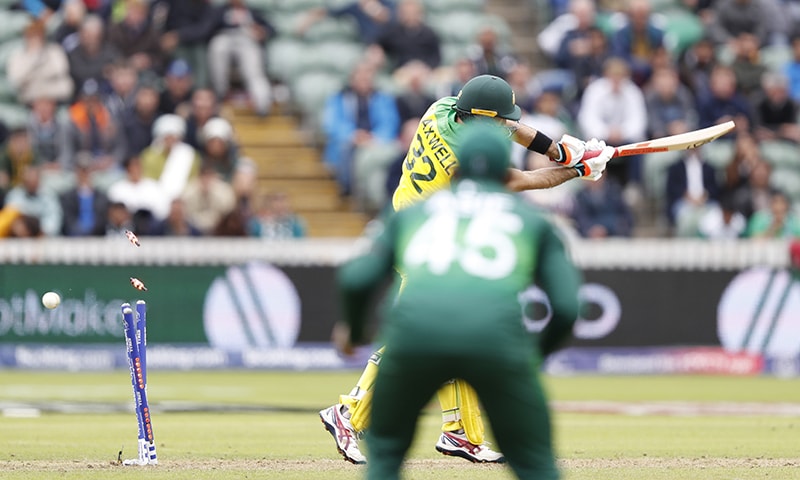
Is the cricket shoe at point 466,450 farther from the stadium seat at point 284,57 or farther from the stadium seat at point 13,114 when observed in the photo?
the stadium seat at point 284,57

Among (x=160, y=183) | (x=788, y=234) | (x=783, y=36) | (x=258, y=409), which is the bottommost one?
(x=258, y=409)

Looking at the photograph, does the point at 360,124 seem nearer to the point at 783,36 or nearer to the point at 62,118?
the point at 62,118

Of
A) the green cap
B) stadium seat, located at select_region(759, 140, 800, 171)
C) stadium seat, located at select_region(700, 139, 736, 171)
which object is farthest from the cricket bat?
stadium seat, located at select_region(759, 140, 800, 171)

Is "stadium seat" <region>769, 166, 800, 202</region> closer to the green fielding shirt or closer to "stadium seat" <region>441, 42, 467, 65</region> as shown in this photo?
"stadium seat" <region>441, 42, 467, 65</region>

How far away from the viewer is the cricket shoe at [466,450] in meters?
10.3

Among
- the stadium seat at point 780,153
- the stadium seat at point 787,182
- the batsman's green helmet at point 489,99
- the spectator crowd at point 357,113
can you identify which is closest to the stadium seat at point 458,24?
the spectator crowd at point 357,113

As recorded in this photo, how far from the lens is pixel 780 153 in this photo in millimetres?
22719

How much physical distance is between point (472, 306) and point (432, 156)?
3782 mm

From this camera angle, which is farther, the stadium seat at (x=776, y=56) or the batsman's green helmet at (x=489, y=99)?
the stadium seat at (x=776, y=56)

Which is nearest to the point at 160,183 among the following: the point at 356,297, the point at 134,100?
the point at 134,100

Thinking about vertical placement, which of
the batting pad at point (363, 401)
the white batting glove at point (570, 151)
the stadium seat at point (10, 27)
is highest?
the stadium seat at point (10, 27)

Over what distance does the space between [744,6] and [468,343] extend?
19.7 meters

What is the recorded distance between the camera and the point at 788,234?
2036 centimetres

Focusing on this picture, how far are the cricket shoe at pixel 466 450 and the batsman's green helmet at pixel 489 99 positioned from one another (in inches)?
84.4
